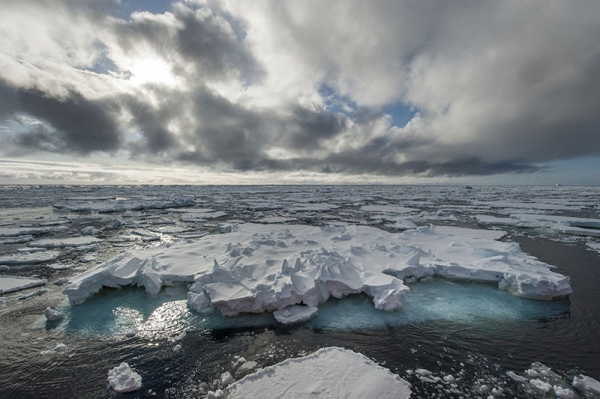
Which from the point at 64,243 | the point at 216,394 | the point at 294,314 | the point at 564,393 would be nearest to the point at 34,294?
the point at 64,243

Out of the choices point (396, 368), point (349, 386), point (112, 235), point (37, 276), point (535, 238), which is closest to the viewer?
point (349, 386)

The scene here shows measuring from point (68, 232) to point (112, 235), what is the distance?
133 inches

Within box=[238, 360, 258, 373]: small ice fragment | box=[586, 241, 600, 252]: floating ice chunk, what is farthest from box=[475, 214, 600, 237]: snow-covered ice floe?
box=[238, 360, 258, 373]: small ice fragment

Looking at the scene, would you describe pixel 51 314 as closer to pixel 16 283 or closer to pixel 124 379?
pixel 124 379

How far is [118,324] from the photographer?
246 inches

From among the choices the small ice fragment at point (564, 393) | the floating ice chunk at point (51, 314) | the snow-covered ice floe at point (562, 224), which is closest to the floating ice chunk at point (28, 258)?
the floating ice chunk at point (51, 314)

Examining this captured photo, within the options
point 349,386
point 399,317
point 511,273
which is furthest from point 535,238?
point 349,386

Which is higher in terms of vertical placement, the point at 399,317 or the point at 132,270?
the point at 132,270

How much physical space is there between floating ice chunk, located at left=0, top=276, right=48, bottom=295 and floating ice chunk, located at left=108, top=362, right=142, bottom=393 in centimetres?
605

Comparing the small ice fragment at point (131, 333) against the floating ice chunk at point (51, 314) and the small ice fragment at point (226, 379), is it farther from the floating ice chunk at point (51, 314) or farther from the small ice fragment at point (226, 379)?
the small ice fragment at point (226, 379)

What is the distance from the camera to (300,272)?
7.82 metres

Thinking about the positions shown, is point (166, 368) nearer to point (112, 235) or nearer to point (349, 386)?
point (349, 386)

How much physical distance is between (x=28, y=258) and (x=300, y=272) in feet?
36.5

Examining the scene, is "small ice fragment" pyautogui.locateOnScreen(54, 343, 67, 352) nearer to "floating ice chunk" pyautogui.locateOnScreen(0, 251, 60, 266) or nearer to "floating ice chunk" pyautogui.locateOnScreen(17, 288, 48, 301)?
"floating ice chunk" pyautogui.locateOnScreen(17, 288, 48, 301)
